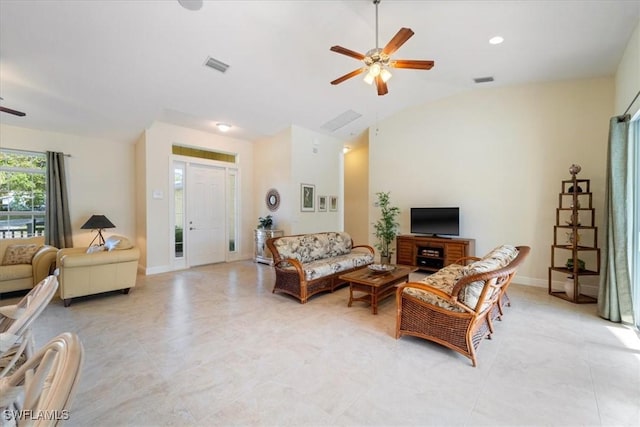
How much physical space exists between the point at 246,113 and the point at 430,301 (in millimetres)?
4687

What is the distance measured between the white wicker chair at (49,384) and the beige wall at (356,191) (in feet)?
24.7

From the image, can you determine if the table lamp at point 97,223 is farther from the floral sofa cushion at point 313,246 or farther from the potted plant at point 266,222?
the floral sofa cushion at point 313,246

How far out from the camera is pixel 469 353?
2.37 m

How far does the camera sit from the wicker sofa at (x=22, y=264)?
4031mm

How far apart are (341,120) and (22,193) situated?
625 centimetres

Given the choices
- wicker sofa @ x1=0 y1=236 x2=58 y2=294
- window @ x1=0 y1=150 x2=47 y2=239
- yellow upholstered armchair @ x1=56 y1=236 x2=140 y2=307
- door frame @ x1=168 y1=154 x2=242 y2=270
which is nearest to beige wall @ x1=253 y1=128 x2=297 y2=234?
door frame @ x1=168 y1=154 x2=242 y2=270

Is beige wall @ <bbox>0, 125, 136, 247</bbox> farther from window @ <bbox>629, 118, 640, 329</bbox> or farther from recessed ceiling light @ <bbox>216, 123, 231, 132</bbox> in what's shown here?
window @ <bbox>629, 118, 640, 329</bbox>

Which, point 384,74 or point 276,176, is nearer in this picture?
point 384,74

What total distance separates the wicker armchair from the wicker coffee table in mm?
638

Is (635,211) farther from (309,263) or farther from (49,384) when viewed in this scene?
(49,384)

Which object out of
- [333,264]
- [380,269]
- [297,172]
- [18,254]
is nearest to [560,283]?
[380,269]

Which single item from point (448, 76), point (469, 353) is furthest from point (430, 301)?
point (448, 76)

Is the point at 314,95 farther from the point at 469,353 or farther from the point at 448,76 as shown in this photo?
the point at 469,353

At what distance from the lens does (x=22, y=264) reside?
166 inches
